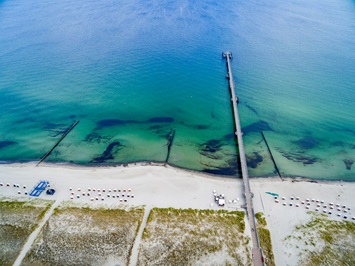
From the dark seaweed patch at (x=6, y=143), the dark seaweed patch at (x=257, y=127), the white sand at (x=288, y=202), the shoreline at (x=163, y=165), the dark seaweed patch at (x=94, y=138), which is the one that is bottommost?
the white sand at (x=288, y=202)

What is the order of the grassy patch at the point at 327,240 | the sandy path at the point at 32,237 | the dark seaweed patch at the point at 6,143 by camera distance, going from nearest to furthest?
the grassy patch at the point at 327,240
the sandy path at the point at 32,237
the dark seaweed patch at the point at 6,143

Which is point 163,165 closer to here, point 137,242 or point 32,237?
point 137,242

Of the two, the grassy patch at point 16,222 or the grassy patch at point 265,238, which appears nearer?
the grassy patch at point 265,238

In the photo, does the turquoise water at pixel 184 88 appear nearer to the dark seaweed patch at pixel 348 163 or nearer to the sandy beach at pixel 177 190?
the dark seaweed patch at pixel 348 163

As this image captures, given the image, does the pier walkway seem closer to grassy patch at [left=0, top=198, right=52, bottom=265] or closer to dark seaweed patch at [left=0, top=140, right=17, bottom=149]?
grassy patch at [left=0, top=198, right=52, bottom=265]

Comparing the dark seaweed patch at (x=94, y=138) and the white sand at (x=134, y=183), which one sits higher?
the dark seaweed patch at (x=94, y=138)

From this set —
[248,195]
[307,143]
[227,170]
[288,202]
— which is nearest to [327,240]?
[288,202]

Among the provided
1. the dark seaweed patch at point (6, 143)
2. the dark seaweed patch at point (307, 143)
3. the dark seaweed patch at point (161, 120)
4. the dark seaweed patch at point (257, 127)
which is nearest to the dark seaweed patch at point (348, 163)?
the dark seaweed patch at point (307, 143)

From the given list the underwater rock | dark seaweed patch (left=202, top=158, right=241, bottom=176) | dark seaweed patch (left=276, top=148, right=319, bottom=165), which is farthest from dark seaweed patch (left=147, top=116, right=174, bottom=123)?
dark seaweed patch (left=276, top=148, right=319, bottom=165)
